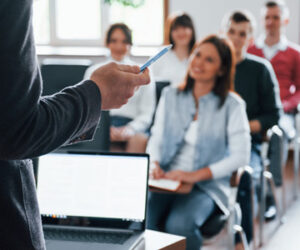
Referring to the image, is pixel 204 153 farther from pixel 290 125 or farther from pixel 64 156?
pixel 290 125

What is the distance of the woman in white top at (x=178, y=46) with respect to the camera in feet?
13.9

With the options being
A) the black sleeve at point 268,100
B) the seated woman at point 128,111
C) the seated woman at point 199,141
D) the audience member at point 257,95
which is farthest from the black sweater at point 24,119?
the black sleeve at point 268,100

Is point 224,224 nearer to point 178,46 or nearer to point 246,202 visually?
point 246,202

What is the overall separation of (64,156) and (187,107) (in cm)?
134

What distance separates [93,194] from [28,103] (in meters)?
0.69

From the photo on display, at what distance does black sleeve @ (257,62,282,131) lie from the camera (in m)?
3.18

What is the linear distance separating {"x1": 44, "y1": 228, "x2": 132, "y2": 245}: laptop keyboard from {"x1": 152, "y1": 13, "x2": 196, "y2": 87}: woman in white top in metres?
3.04

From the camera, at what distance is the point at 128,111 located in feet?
12.2

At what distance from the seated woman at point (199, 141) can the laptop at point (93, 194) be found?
0.92m

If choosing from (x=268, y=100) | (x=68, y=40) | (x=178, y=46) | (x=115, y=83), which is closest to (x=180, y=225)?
(x=268, y=100)

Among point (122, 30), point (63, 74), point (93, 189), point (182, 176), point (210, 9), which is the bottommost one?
point (182, 176)

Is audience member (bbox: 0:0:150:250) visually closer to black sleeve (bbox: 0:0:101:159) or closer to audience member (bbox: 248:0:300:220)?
black sleeve (bbox: 0:0:101:159)

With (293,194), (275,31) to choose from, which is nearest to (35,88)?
(293,194)

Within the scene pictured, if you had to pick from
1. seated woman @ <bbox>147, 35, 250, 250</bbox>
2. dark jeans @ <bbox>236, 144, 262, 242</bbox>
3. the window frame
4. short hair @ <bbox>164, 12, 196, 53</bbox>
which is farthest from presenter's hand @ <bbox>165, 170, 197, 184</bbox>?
the window frame
